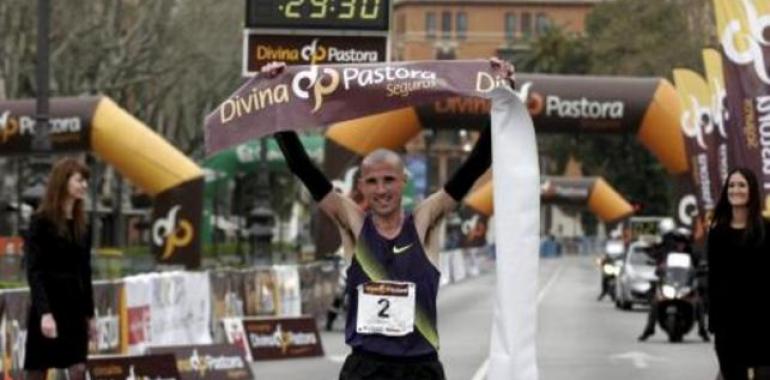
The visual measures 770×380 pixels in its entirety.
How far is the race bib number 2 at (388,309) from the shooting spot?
28.3 ft

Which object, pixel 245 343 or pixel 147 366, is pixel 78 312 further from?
pixel 245 343

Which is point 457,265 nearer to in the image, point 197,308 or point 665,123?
point 665,123

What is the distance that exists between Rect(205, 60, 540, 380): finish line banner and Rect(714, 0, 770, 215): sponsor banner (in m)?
9.18

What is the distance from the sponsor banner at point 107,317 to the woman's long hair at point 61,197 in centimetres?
726

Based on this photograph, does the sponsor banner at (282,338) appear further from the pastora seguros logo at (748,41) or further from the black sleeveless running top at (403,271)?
the black sleeveless running top at (403,271)

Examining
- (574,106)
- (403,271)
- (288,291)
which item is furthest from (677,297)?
(403,271)

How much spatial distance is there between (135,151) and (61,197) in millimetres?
21973

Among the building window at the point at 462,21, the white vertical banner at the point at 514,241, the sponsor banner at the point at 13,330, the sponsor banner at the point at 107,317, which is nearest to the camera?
the white vertical banner at the point at 514,241

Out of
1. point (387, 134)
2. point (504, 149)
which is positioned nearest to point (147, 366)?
point (504, 149)

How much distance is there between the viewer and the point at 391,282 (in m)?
8.70

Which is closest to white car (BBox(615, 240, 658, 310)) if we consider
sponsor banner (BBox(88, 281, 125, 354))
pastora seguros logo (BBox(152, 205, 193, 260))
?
pastora seguros logo (BBox(152, 205, 193, 260))

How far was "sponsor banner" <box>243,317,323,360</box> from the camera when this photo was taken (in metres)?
26.1

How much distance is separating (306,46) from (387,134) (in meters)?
14.5

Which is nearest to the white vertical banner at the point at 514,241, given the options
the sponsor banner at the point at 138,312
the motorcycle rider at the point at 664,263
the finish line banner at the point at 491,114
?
the finish line banner at the point at 491,114
